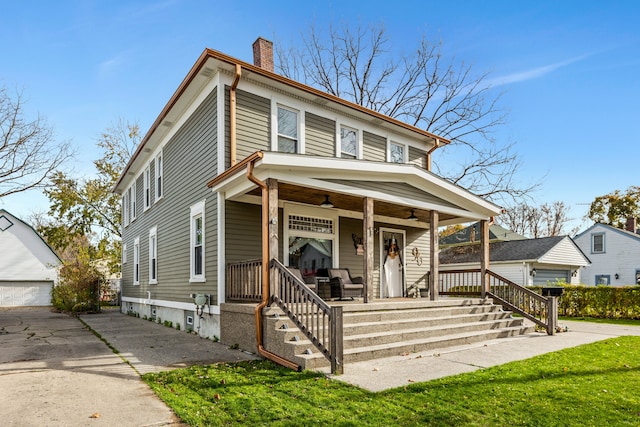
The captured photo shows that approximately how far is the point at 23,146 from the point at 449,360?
928 inches

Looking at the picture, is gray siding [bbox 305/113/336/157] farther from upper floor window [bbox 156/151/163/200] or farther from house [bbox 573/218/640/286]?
house [bbox 573/218/640/286]

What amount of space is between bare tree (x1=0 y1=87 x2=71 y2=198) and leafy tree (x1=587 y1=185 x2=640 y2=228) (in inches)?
1671

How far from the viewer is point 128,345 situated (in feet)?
27.6

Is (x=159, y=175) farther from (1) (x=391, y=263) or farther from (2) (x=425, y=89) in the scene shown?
(2) (x=425, y=89)

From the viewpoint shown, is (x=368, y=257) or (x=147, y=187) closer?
(x=368, y=257)

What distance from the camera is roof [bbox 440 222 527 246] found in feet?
92.0

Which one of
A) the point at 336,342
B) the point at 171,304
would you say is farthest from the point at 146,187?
the point at 336,342

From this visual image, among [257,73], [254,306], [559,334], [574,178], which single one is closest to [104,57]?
[257,73]

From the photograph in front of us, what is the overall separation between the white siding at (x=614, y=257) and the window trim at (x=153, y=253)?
2854 centimetres

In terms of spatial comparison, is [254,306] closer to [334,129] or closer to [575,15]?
[334,129]

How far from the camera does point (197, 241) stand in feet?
33.8

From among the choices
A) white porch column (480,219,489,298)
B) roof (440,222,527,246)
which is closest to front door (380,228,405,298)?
white porch column (480,219,489,298)

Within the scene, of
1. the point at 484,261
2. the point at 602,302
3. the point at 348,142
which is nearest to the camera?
the point at 484,261

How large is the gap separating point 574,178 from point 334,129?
2412 centimetres
